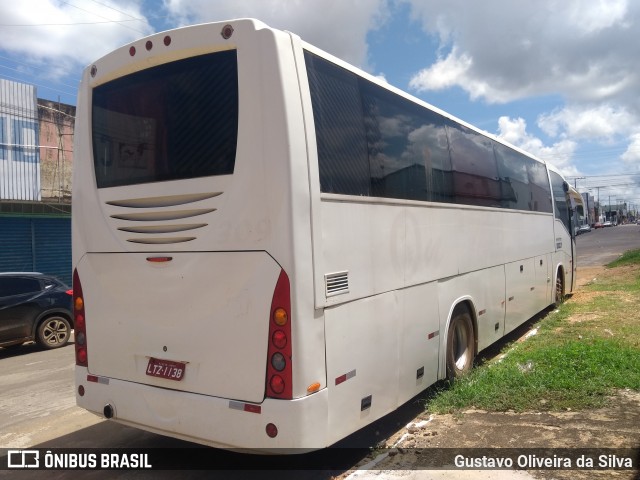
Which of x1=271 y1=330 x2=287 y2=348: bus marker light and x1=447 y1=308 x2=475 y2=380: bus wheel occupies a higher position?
x1=271 y1=330 x2=287 y2=348: bus marker light

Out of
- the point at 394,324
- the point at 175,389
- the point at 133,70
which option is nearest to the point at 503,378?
the point at 394,324

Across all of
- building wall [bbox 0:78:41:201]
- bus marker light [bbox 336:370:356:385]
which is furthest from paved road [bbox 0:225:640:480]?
building wall [bbox 0:78:41:201]

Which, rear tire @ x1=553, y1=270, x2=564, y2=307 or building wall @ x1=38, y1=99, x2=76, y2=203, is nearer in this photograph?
rear tire @ x1=553, y1=270, x2=564, y2=307

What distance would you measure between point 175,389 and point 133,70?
2.69 m

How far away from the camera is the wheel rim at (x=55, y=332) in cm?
1034

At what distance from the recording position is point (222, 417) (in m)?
3.76

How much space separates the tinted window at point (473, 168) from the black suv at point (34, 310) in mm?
8187

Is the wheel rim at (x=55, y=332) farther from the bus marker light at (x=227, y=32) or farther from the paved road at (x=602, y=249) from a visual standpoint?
the paved road at (x=602, y=249)

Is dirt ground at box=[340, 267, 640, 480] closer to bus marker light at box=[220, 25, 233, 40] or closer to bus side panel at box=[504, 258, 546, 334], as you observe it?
bus side panel at box=[504, 258, 546, 334]

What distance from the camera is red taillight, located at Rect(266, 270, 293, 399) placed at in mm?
3564

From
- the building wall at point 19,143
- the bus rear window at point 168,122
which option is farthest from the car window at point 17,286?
the bus rear window at point 168,122

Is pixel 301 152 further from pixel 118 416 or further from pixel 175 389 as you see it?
pixel 118 416

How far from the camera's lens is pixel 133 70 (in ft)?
14.7

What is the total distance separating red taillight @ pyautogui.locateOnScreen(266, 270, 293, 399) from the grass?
8.75ft
